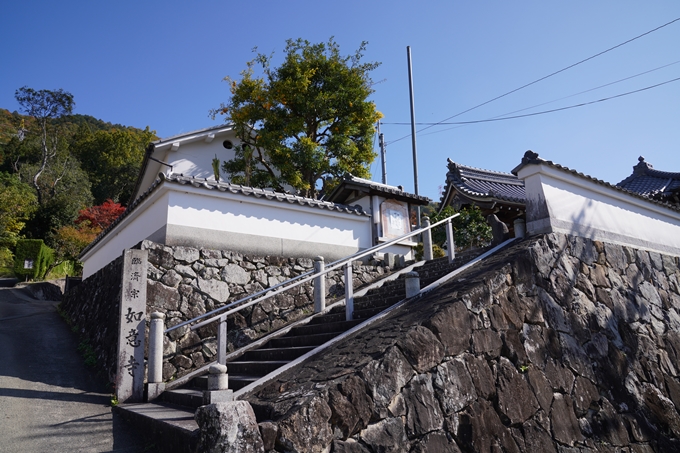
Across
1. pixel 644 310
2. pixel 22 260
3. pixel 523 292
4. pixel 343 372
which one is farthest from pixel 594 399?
pixel 22 260

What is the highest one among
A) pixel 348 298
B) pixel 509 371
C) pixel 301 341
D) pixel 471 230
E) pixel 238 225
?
pixel 471 230

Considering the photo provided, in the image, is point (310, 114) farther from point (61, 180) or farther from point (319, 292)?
point (61, 180)

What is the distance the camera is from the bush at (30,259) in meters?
22.2

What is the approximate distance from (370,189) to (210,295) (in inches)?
216

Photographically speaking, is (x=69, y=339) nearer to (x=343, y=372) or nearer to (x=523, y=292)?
(x=343, y=372)

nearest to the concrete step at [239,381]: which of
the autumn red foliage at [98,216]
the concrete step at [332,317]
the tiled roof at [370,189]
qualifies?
the concrete step at [332,317]

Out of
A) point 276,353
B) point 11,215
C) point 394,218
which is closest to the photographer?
point 276,353

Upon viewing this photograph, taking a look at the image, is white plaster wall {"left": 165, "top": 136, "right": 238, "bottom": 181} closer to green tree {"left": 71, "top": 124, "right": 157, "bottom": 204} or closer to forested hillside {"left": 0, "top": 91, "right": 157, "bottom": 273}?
forested hillside {"left": 0, "top": 91, "right": 157, "bottom": 273}

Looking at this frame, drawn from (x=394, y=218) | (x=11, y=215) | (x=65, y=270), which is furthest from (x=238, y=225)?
(x=11, y=215)

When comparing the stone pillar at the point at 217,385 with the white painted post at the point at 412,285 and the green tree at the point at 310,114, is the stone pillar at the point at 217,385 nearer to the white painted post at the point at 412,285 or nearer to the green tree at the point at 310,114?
the white painted post at the point at 412,285

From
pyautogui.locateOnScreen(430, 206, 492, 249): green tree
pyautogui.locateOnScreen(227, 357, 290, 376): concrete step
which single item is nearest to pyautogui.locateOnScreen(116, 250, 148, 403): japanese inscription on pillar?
pyautogui.locateOnScreen(227, 357, 290, 376): concrete step

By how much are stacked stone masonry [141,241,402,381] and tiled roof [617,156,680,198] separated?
1478 cm

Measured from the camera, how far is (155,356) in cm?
761

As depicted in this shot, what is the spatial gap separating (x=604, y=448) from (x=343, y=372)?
14.9 feet
